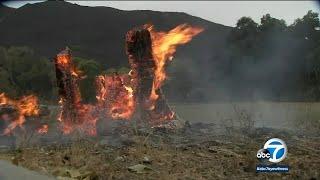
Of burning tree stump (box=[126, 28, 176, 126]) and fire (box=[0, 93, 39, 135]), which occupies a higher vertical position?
burning tree stump (box=[126, 28, 176, 126])

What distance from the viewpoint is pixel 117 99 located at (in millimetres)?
16406

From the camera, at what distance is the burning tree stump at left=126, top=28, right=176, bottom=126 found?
621 inches

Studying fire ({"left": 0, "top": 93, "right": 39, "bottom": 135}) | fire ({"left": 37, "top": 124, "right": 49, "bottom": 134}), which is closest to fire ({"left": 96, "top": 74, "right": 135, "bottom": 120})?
fire ({"left": 37, "top": 124, "right": 49, "bottom": 134})

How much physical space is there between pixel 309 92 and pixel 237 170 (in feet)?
62.2

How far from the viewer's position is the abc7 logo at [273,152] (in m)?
9.08

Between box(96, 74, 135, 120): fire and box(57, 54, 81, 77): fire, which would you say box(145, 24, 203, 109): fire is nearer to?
box(96, 74, 135, 120): fire

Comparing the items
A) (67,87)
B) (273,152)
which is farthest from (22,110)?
(273,152)

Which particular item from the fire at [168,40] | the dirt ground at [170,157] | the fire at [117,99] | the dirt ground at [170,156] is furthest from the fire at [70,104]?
the fire at [168,40]

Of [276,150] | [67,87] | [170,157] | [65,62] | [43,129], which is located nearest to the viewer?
[276,150]

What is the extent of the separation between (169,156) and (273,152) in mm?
1938

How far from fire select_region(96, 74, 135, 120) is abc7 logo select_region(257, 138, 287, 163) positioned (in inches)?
275

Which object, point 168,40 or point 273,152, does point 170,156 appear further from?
point 168,40

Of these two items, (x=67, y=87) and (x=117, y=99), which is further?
(x=117, y=99)

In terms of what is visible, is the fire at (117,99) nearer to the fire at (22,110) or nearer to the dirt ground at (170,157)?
the fire at (22,110)
